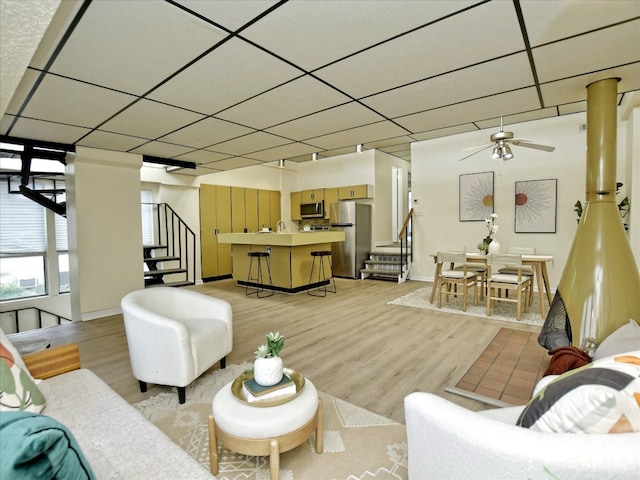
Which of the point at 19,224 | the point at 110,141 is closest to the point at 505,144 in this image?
the point at 110,141

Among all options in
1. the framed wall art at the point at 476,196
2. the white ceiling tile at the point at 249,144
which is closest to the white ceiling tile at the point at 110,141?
the white ceiling tile at the point at 249,144

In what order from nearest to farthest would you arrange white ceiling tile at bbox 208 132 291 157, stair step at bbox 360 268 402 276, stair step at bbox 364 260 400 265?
1. white ceiling tile at bbox 208 132 291 157
2. stair step at bbox 360 268 402 276
3. stair step at bbox 364 260 400 265

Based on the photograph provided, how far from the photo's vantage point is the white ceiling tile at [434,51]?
182cm

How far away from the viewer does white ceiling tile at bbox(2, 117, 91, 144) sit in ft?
11.2

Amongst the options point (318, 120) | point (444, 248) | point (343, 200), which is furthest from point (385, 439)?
point (343, 200)

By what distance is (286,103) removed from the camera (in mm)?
3000

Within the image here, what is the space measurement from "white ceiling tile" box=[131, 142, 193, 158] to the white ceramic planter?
374 centimetres

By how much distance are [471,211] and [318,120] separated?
4106 millimetres

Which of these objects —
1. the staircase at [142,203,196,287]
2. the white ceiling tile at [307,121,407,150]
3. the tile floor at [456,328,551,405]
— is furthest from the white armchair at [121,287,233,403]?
the staircase at [142,203,196,287]

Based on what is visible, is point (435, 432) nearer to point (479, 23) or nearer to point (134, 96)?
point (479, 23)

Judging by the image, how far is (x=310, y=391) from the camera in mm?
1731

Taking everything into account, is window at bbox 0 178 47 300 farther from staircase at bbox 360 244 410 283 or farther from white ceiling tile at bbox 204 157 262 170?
staircase at bbox 360 244 410 283

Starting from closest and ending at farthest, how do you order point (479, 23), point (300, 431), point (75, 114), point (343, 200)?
1. point (300, 431)
2. point (479, 23)
3. point (75, 114)
4. point (343, 200)

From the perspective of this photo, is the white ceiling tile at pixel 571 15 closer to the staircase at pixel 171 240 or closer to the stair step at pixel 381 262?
the stair step at pixel 381 262
